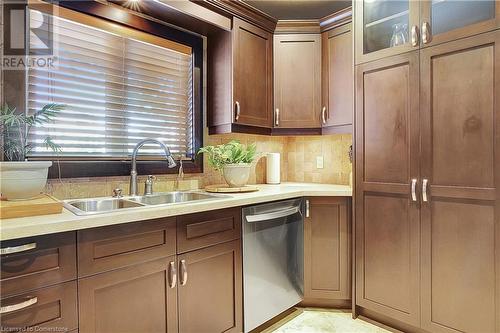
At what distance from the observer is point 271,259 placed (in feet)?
6.86

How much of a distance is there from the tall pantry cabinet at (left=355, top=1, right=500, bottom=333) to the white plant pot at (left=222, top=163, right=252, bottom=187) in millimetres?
815

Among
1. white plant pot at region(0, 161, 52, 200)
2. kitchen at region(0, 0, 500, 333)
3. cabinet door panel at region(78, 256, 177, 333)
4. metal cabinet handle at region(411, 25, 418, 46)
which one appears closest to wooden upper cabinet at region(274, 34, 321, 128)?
kitchen at region(0, 0, 500, 333)

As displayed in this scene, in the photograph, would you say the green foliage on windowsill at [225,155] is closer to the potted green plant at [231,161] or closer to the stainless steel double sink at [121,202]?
the potted green plant at [231,161]

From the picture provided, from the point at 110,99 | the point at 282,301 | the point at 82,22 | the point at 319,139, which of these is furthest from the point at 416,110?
the point at 82,22

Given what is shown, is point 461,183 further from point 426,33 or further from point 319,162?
point 319,162

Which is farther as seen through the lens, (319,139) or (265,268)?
(319,139)

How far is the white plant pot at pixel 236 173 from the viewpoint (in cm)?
227

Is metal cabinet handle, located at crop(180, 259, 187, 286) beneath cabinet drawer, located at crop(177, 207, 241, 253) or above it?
beneath

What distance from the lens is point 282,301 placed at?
217 cm

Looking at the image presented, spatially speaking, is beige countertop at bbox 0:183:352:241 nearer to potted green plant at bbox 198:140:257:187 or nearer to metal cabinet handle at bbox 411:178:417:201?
potted green plant at bbox 198:140:257:187

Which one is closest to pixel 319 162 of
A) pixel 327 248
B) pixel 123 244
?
pixel 327 248

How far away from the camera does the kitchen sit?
1354 mm

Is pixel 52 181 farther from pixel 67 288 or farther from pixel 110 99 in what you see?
pixel 67 288

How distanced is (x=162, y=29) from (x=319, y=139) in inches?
65.2
